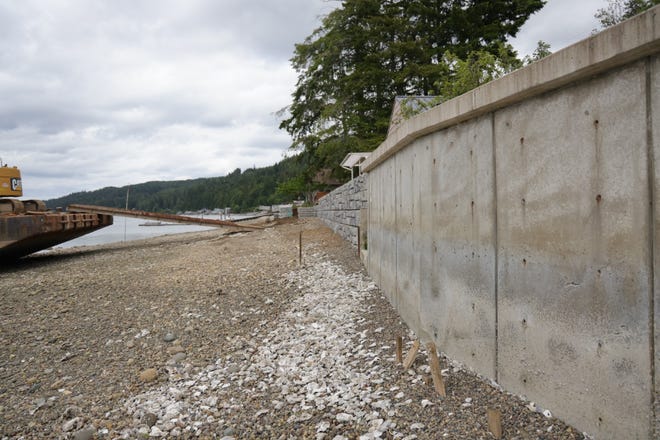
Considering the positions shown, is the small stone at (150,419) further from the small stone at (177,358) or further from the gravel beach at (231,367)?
the small stone at (177,358)

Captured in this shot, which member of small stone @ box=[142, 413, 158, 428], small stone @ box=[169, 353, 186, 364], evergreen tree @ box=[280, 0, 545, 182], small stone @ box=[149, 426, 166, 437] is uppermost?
evergreen tree @ box=[280, 0, 545, 182]

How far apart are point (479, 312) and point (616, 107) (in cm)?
171

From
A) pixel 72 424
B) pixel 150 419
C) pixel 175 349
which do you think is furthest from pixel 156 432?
pixel 175 349

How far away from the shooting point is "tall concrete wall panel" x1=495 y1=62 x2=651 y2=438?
6.37 feet

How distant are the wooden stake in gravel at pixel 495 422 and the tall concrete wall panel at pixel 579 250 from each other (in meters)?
0.31

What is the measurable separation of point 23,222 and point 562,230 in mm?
13374

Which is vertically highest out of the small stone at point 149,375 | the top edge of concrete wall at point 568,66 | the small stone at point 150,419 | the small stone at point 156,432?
the top edge of concrete wall at point 568,66

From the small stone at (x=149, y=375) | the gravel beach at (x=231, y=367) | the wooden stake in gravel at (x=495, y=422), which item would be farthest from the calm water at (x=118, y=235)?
the wooden stake in gravel at (x=495, y=422)

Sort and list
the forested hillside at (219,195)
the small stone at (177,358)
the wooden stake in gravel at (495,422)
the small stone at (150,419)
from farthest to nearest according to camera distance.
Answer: the forested hillside at (219,195) → the small stone at (177,358) → the small stone at (150,419) → the wooden stake in gravel at (495,422)

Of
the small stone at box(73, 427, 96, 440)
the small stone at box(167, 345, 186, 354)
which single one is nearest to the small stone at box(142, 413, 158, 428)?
the small stone at box(73, 427, 96, 440)

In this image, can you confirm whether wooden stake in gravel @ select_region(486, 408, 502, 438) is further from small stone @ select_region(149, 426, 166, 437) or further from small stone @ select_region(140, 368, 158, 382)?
small stone @ select_region(140, 368, 158, 382)

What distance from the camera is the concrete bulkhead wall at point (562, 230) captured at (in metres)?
1.91

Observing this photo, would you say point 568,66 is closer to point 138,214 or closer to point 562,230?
point 562,230

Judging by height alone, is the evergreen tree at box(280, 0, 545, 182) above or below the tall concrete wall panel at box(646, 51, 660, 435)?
above
